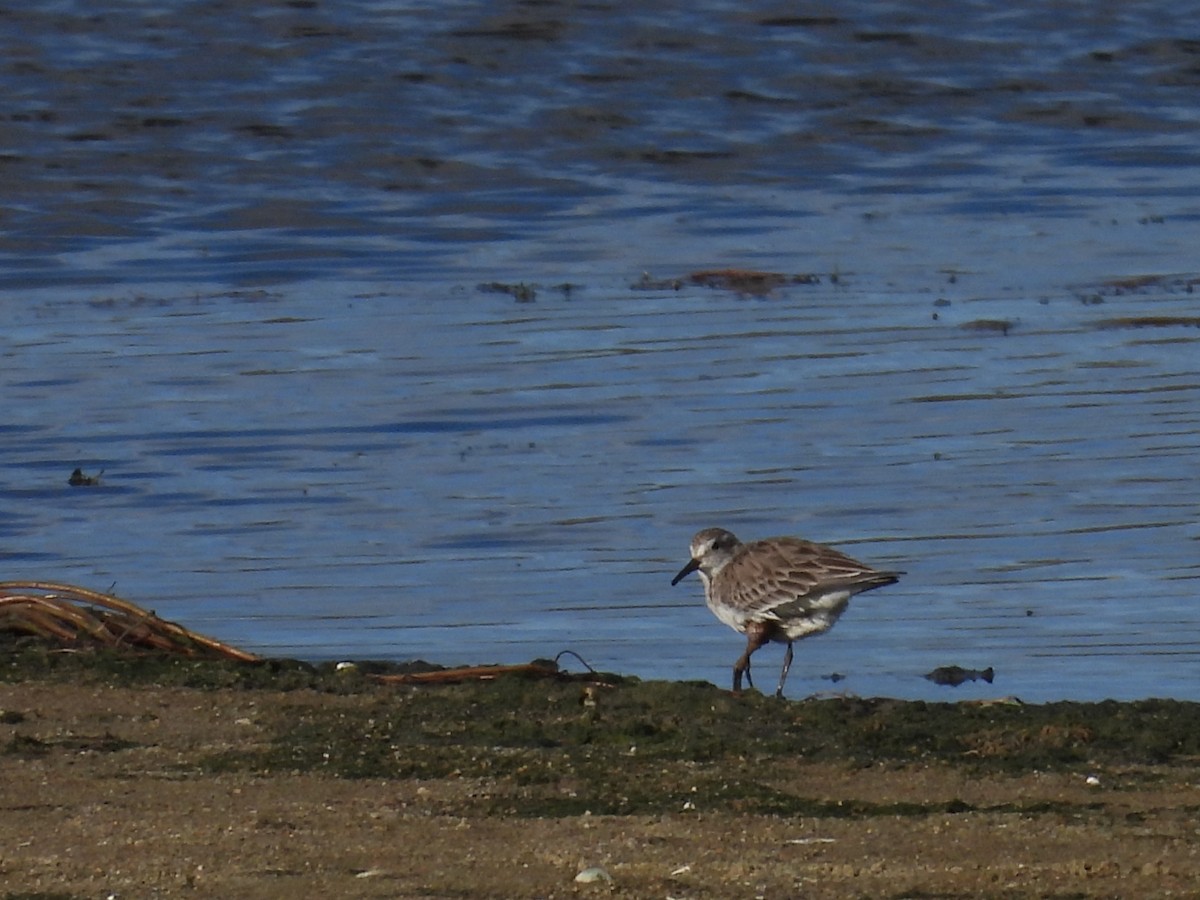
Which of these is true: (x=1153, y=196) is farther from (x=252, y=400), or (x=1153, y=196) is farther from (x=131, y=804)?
(x=131, y=804)

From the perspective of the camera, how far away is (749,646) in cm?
815

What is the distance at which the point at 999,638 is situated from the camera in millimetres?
8383

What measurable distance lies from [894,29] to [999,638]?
1370 cm

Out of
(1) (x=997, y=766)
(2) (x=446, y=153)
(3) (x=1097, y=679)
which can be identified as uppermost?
(1) (x=997, y=766)

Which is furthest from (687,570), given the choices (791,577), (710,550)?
(791,577)

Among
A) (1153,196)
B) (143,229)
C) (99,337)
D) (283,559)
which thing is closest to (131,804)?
(283,559)

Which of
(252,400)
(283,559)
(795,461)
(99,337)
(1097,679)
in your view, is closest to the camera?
(1097,679)

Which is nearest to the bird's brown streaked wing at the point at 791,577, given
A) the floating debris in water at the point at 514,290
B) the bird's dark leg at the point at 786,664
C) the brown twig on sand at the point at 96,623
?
the bird's dark leg at the point at 786,664

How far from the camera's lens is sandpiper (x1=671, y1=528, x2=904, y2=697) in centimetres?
812

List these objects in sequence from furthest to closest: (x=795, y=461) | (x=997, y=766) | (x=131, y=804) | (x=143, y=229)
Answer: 1. (x=143, y=229)
2. (x=795, y=461)
3. (x=997, y=766)
4. (x=131, y=804)

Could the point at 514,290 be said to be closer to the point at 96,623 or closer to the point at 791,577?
the point at 791,577

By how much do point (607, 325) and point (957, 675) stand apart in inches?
226

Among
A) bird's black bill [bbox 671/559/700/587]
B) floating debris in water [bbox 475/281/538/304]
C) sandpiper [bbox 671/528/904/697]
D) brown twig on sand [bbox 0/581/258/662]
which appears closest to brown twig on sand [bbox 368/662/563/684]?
brown twig on sand [bbox 0/581/258/662]

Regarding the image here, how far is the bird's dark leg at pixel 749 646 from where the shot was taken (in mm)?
8055
